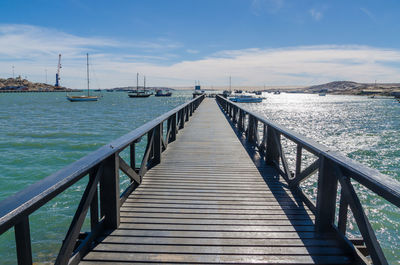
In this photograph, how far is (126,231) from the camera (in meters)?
3.03

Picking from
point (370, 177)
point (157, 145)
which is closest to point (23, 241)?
point (370, 177)

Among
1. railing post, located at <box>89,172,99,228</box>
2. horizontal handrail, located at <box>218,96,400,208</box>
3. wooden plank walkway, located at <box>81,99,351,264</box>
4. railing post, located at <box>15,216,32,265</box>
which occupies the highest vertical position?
horizontal handrail, located at <box>218,96,400,208</box>

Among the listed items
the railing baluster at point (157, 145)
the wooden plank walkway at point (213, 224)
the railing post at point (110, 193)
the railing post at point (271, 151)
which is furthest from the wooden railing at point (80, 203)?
the railing post at point (271, 151)

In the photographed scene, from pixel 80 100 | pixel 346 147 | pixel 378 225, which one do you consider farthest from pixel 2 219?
pixel 80 100

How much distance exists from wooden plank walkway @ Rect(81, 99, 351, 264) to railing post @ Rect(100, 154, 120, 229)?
6.0 inches

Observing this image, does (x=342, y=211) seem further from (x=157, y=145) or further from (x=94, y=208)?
(x=157, y=145)

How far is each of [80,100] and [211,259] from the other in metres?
76.1

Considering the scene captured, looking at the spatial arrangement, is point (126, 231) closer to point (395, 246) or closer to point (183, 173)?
point (183, 173)

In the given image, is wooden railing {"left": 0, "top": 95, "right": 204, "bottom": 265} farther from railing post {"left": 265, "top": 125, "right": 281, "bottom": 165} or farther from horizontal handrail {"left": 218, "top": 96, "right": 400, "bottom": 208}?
railing post {"left": 265, "top": 125, "right": 281, "bottom": 165}

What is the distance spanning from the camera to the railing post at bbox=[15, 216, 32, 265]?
155 centimetres

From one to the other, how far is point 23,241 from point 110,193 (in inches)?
55.9

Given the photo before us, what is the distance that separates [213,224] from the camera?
3262 mm

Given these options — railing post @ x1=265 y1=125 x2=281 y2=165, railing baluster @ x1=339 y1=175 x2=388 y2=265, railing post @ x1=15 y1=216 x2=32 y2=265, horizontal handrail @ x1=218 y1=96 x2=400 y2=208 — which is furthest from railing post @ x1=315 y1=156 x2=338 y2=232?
railing post @ x1=265 y1=125 x2=281 y2=165

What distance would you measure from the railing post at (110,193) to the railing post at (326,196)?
2.09 m
